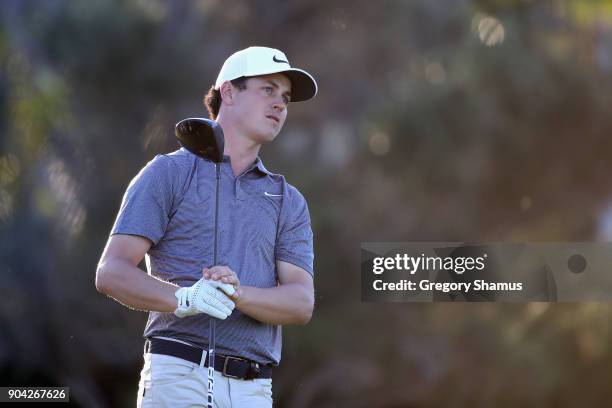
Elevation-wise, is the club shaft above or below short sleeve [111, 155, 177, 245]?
below

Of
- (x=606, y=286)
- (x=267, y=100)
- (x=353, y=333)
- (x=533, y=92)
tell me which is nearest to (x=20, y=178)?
(x=353, y=333)

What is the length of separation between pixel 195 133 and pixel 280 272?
2.15 feet

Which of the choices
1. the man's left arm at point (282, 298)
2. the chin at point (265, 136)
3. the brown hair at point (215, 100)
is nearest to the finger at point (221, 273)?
the man's left arm at point (282, 298)

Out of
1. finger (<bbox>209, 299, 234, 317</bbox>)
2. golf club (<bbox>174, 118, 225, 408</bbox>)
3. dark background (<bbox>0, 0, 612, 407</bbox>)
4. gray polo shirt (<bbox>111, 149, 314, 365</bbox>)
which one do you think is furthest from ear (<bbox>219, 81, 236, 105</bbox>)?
dark background (<bbox>0, 0, 612, 407</bbox>)

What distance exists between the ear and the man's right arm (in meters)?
0.84

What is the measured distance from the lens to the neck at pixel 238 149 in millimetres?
4770

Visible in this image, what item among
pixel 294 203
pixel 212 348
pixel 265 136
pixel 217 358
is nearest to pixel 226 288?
pixel 212 348

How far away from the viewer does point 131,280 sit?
4.25m

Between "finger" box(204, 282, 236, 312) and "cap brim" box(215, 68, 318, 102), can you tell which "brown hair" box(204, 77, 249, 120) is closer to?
"cap brim" box(215, 68, 318, 102)

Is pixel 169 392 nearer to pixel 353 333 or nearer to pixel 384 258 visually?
pixel 384 258

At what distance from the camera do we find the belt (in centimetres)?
439

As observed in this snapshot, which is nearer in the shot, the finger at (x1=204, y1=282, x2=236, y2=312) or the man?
the finger at (x1=204, y1=282, x2=236, y2=312)

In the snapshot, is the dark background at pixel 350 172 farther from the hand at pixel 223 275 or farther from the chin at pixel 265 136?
the hand at pixel 223 275

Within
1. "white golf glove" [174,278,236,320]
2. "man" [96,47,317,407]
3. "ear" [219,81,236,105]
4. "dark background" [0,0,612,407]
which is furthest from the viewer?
"dark background" [0,0,612,407]
